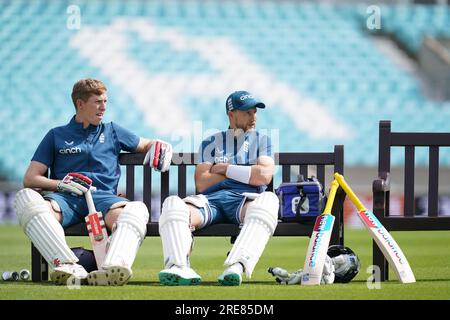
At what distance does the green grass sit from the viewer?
4.85 m

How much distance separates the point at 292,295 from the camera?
488 cm

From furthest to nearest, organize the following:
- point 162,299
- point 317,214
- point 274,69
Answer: point 274,69 < point 317,214 < point 162,299

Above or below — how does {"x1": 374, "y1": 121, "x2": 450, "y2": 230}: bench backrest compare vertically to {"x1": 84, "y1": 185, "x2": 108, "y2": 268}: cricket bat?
above

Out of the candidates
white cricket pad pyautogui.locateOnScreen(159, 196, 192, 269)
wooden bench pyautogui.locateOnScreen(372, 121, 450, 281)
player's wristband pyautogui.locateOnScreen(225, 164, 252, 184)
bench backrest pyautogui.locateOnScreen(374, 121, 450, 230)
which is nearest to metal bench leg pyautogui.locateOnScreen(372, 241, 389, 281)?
wooden bench pyautogui.locateOnScreen(372, 121, 450, 281)

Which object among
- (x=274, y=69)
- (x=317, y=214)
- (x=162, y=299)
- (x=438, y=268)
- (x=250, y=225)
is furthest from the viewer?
(x=274, y=69)

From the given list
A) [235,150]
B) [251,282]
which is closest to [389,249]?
[251,282]

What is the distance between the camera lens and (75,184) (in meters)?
5.78

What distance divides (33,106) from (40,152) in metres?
11.6

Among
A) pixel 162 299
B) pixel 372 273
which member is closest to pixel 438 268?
pixel 372 273

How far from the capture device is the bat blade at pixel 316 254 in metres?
5.45

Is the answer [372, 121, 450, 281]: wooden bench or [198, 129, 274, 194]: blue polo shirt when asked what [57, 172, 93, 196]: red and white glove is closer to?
[198, 129, 274, 194]: blue polo shirt

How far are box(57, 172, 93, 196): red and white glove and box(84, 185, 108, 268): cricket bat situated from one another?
91mm

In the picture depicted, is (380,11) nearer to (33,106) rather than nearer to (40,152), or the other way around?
(33,106)

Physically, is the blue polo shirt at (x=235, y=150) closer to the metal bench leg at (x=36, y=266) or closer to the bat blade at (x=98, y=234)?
the bat blade at (x=98, y=234)
